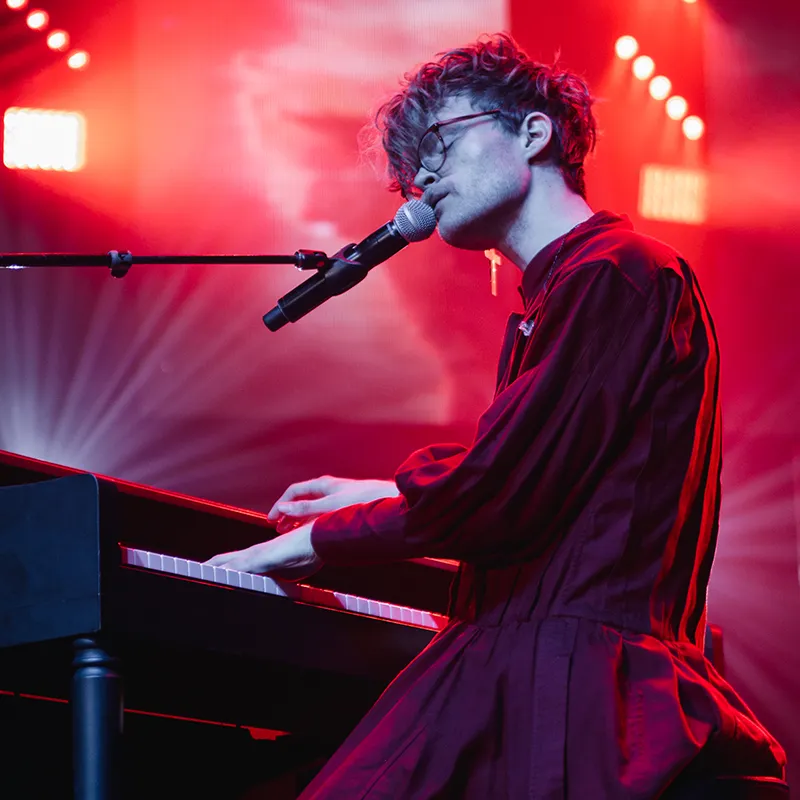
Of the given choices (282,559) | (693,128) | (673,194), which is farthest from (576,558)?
(693,128)

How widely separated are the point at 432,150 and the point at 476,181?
127 millimetres

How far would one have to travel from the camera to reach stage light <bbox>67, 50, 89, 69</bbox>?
4.46 meters

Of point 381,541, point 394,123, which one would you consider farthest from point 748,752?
point 394,123

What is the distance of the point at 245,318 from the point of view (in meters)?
4.53

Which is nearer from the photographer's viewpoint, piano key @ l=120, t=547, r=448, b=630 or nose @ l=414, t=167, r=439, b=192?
piano key @ l=120, t=547, r=448, b=630

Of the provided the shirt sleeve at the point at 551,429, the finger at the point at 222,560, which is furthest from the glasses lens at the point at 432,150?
the finger at the point at 222,560

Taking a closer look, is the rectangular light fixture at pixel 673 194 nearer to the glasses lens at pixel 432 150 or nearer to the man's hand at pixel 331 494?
the glasses lens at pixel 432 150

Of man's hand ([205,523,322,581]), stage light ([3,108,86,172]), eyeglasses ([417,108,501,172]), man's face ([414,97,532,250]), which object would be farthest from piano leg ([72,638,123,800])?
stage light ([3,108,86,172])

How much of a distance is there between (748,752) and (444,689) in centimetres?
A: 42

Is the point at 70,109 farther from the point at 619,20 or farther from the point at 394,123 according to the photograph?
the point at 394,123

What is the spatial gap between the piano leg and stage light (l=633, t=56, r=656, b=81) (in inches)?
152

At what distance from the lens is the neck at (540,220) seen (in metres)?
1.96

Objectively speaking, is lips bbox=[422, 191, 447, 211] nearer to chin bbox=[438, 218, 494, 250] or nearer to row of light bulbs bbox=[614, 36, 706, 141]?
chin bbox=[438, 218, 494, 250]

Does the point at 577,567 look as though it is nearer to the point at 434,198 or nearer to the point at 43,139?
the point at 434,198
